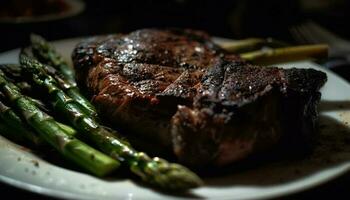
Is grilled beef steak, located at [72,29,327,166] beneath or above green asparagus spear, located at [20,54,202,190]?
above

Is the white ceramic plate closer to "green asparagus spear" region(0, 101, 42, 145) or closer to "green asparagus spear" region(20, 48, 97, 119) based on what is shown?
"green asparagus spear" region(0, 101, 42, 145)

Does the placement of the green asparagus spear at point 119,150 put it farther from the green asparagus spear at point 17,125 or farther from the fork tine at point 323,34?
the fork tine at point 323,34

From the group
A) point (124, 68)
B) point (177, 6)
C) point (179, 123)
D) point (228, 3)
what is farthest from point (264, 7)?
point (179, 123)

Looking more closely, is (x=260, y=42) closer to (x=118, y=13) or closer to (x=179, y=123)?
(x=179, y=123)

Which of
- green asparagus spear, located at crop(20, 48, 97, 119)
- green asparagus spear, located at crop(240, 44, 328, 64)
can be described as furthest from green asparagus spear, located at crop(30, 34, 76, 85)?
green asparagus spear, located at crop(240, 44, 328, 64)

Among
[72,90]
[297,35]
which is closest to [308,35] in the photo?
[297,35]

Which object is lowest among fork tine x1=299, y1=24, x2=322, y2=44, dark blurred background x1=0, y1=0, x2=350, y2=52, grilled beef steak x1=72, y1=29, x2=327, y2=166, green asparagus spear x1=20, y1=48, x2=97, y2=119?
dark blurred background x1=0, y1=0, x2=350, y2=52

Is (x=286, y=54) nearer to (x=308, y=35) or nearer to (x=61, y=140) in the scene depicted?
(x=308, y=35)

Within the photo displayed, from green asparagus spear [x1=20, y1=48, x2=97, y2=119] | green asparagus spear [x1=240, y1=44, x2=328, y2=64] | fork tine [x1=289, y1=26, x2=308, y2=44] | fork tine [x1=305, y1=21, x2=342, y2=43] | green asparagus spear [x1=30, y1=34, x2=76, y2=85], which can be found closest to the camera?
green asparagus spear [x1=20, y1=48, x2=97, y2=119]
